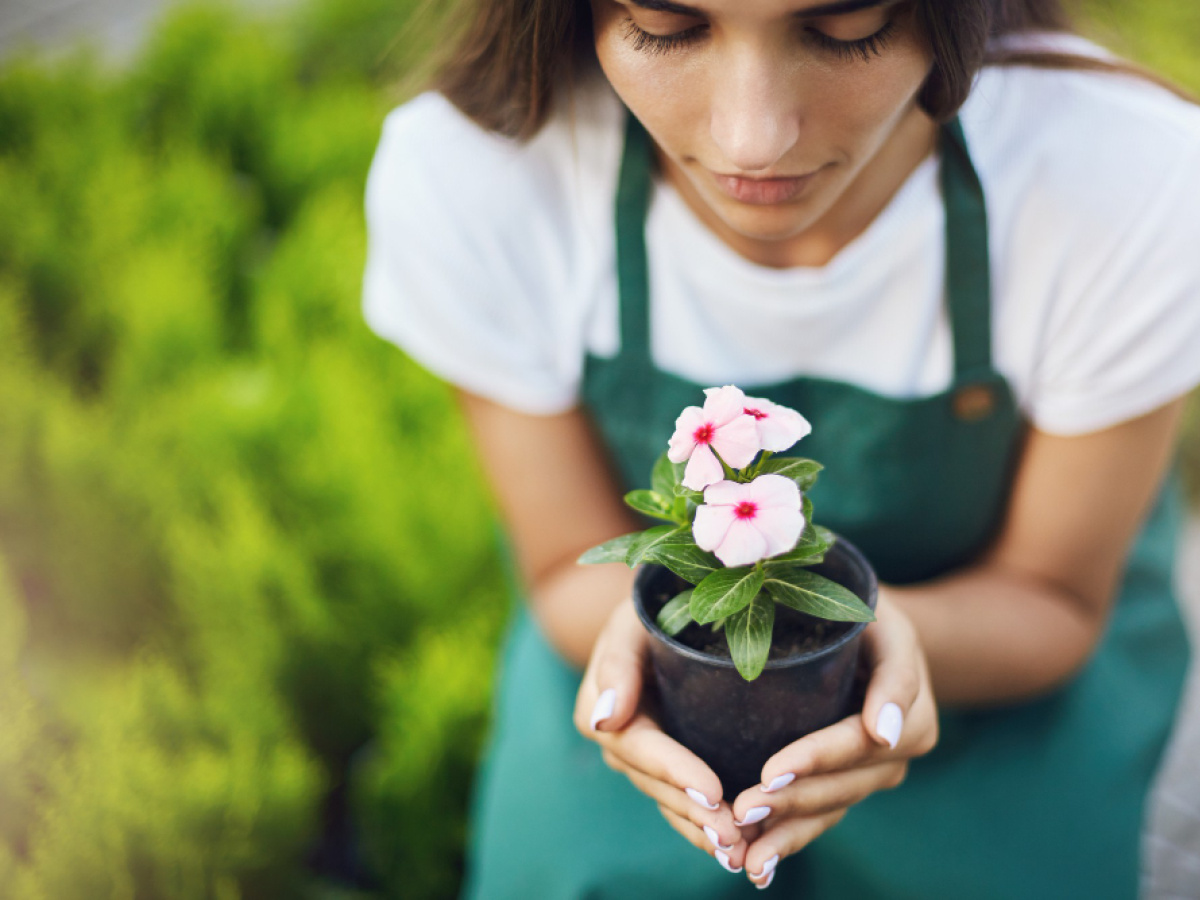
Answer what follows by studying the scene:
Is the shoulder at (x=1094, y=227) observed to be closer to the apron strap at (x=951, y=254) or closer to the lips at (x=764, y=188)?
the apron strap at (x=951, y=254)

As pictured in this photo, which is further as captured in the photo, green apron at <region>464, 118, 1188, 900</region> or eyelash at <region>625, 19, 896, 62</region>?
green apron at <region>464, 118, 1188, 900</region>

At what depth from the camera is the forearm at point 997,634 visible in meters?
1.32

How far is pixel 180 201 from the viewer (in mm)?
2738

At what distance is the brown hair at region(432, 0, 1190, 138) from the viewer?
1002mm

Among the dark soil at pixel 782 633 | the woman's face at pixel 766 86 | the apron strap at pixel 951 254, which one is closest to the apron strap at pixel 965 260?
the apron strap at pixel 951 254

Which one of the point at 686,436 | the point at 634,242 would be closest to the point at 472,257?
the point at 634,242

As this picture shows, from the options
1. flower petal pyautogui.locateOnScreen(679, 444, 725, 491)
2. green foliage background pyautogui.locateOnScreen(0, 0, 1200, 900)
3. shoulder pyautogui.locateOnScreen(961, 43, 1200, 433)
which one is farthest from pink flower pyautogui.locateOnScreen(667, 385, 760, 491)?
green foliage background pyautogui.locateOnScreen(0, 0, 1200, 900)

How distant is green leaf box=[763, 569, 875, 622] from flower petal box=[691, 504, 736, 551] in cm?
11

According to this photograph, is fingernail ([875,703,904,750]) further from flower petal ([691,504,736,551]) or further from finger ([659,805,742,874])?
flower petal ([691,504,736,551])

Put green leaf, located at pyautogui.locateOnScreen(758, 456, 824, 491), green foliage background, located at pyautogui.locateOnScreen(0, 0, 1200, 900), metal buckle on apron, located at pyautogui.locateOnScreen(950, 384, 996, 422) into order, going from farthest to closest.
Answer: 1. green foliage background, located at pyautogui.locateOnScreen(0, 0, 1200, 900)
2. metal buckle on apron, located at pyautogui.locateOnScreen(950, 384, 996, 422)
3. green leaf, located at pyautogui.locateOnScreen(758, 456, 824, 491)

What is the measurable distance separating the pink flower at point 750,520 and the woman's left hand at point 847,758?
25 centimetres

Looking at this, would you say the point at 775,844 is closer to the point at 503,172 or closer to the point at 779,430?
the point at 779,430

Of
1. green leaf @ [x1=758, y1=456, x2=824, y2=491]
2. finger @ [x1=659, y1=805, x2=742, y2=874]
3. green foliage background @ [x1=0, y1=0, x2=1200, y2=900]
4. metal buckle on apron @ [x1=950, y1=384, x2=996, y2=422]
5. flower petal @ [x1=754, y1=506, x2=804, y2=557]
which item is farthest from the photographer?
green foliage background @ [x1=0, y1=0, x2=1200, y2=900]

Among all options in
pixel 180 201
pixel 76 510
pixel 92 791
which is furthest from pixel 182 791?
pixel 180 201
